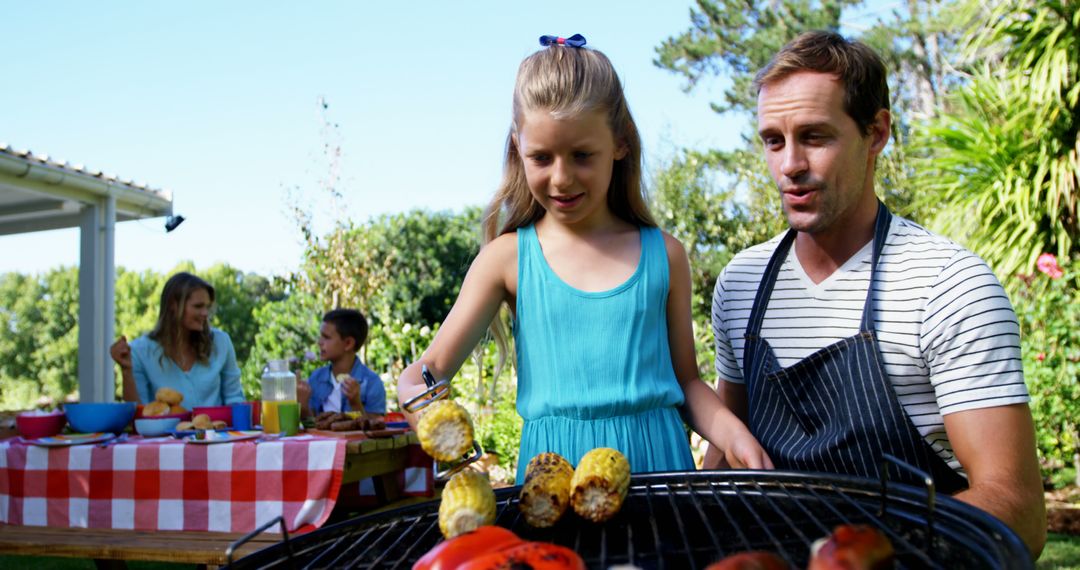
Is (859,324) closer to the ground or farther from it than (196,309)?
closer to the ground

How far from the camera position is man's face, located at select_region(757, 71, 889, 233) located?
1.78m

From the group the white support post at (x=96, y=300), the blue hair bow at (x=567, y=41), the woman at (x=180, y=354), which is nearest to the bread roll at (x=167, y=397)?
the woman at (x=180, y=354)

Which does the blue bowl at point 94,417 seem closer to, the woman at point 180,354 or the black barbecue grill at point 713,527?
the woman at point 180,354

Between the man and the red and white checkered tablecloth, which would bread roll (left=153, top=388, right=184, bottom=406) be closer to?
the red and white checkered tablecloth

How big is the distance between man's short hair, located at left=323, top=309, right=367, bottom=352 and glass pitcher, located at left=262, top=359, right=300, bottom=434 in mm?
1922

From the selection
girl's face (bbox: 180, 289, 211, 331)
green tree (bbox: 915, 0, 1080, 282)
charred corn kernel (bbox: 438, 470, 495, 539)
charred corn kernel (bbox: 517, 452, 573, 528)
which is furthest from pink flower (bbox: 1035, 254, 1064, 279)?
charred corn kernel (bbox: 438, 470, 495, 539)

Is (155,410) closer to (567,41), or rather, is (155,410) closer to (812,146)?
(567,41)

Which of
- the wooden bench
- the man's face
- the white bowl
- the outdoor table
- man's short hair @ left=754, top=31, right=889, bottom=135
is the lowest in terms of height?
the wooden bench

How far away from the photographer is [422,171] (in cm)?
2592

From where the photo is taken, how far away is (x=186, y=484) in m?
3.43

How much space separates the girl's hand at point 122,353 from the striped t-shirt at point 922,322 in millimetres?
3967

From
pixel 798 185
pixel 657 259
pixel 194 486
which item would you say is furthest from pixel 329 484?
pixel 798 185

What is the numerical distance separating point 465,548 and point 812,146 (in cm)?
127

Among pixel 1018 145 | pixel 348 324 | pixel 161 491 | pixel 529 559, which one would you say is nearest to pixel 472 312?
pixel 529 559
